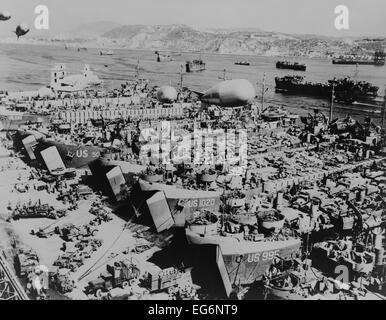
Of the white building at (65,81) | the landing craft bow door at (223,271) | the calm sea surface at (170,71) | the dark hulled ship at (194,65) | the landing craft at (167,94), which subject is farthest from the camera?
the dark hulled ship at (194,65)

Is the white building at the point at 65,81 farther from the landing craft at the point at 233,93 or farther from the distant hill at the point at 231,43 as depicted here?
the landing craft at the point at 233,93

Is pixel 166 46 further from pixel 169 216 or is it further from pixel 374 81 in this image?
pixel 169 216

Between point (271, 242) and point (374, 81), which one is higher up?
point (374, 81)

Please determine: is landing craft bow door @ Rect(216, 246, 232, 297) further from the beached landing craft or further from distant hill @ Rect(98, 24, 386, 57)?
the beached landing craft

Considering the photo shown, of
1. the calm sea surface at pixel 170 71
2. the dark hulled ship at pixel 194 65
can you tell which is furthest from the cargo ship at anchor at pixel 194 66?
the calm sea surface at pixel 170 71
